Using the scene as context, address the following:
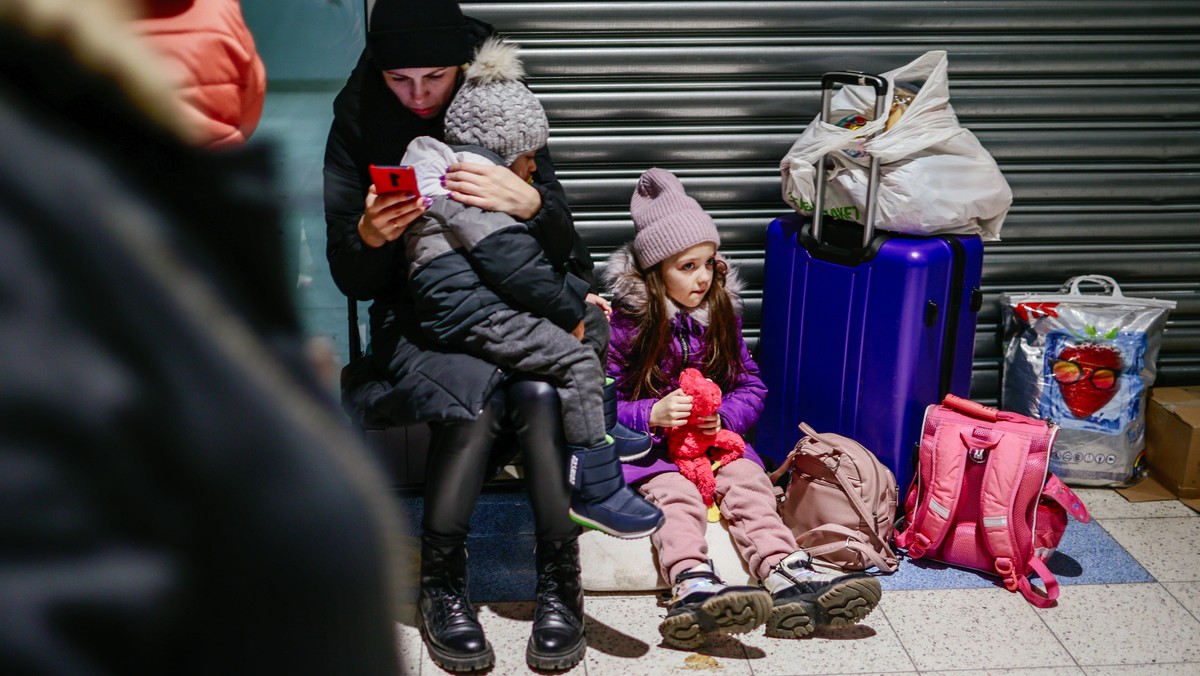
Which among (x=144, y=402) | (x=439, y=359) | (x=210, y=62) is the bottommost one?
(x=439, y=359)

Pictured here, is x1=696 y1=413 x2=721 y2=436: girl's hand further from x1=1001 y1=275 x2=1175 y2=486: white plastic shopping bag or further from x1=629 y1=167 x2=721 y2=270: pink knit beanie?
x1=1001 y1=275 x2=1175 y2=486: white plastic shopping bag

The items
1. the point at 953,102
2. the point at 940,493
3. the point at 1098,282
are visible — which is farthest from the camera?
the point at 1098,282

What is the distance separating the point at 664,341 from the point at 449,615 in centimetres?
118

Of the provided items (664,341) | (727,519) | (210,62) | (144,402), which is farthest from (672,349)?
(144,402)

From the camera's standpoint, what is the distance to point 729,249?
4.30 m

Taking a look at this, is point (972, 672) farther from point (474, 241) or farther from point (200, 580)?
point (200, 580)

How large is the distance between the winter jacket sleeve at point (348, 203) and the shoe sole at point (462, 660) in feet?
3.55

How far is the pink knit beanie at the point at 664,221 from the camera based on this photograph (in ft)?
11.8

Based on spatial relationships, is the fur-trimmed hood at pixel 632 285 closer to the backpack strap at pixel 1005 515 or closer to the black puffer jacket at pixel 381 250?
the black puffer jacket at pixel 381 250

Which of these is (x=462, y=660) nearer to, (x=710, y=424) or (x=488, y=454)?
(x=488, y=454)

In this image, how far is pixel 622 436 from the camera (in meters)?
3.35

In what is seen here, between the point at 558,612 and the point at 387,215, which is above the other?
the point at 387,215

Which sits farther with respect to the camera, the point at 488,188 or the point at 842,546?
the point at 842,546

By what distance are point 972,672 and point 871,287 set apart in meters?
1.32
